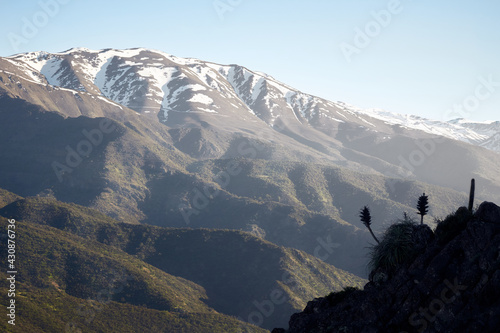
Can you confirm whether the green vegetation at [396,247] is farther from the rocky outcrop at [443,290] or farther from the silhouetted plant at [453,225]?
the silhouetted plant at [453,225]

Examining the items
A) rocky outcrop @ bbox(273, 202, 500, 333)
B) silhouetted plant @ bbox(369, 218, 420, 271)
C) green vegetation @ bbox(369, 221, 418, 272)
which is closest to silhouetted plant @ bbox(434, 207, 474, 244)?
rocky outcrop @ bbox(273, 202, 500, 333)

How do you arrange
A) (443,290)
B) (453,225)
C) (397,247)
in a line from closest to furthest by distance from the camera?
(443,290), (453,225), (397,247)

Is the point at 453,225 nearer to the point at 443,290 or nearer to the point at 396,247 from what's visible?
the point at 396,247

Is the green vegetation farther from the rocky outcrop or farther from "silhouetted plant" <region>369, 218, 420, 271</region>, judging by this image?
the rocky outcrop

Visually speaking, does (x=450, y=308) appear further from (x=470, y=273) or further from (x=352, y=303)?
(x=352, y=303)

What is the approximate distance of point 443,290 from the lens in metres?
42.5

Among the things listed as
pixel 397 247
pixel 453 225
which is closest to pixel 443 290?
pixel 397 247

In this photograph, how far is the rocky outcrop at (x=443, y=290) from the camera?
39094mm

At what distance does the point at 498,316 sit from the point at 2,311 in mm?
179540

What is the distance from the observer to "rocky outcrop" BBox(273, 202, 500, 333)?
128 ft

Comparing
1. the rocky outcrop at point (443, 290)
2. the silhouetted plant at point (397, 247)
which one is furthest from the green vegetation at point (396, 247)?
the rocky outcrop at point (443, 290)

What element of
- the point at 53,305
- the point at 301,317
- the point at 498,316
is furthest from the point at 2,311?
the point at 498,316

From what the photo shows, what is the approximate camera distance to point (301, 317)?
54.2 meters

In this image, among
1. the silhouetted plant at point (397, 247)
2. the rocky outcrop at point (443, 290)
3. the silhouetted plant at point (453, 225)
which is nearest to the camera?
the rocky outcrop at point (443, 290)
